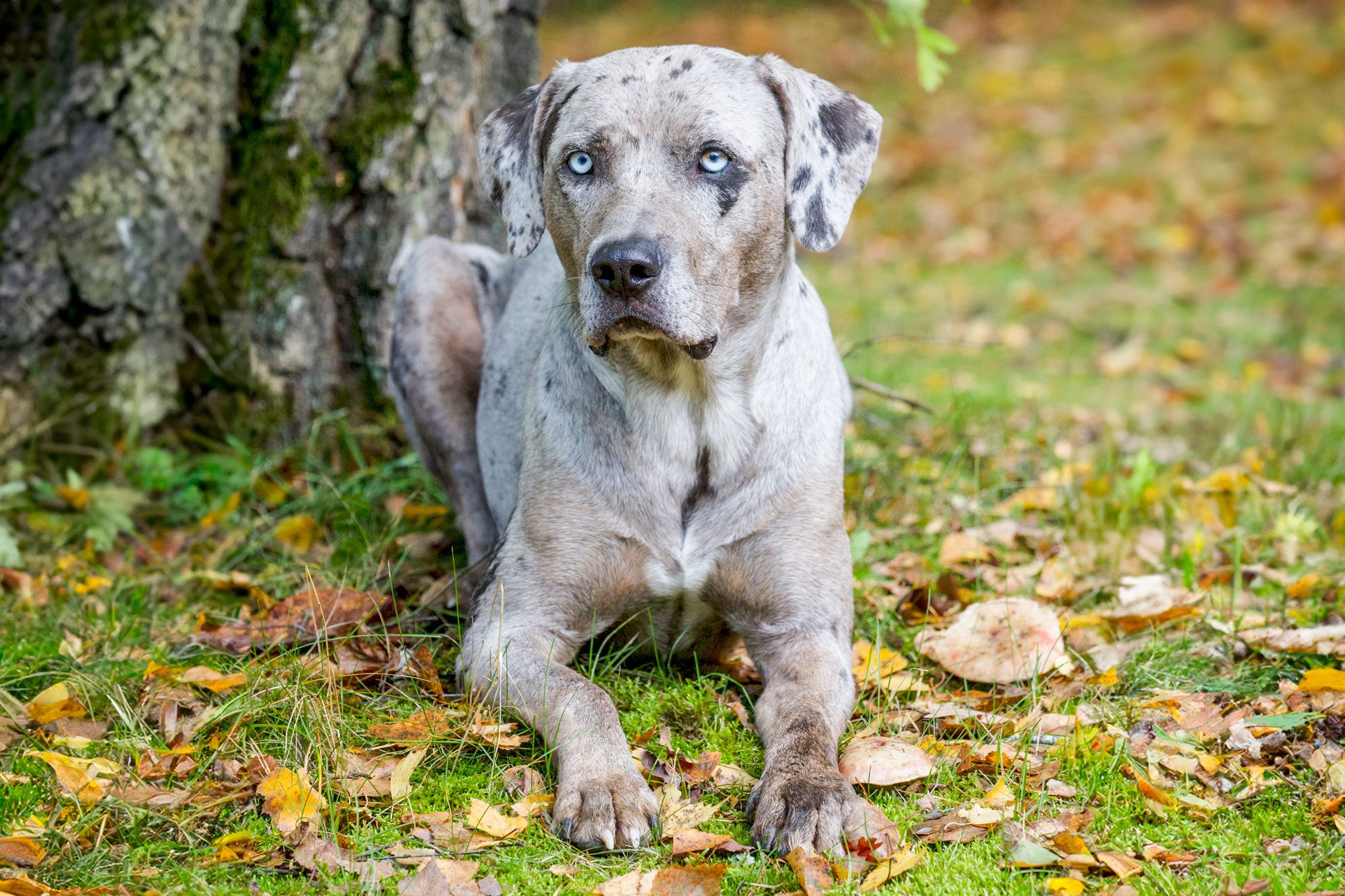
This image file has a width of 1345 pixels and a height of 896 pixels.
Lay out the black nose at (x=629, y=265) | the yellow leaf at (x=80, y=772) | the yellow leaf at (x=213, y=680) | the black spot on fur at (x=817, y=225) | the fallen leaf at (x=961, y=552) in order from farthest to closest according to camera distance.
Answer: the fallen leaf at (x=961, y=552) → the black spot on fur at (x=817, y=225) → the yellow leaf at (x=213, y=680) → the black nose at (x=629, y=265) → the yellow leaf at (x=80, y=772)

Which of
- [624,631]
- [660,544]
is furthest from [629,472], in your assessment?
[624,631]

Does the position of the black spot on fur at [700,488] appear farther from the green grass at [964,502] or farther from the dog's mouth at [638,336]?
the green grass at [964,502]

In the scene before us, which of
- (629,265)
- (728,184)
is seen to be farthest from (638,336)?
(728,184)

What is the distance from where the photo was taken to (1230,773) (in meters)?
3.03

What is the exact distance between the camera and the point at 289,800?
283 cm

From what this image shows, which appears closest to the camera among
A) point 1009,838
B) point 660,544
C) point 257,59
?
point 1009,838

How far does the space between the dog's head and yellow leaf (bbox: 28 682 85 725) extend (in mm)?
1642

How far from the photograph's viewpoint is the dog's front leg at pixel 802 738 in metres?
2.80

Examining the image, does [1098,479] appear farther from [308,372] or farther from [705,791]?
[308,372]

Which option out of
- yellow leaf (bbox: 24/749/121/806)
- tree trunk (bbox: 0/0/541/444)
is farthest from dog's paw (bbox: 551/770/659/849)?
tree trunk (bbox: 0/0/541/444)

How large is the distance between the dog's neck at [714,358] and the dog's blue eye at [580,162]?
49 centimetres

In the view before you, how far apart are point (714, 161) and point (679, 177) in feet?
0.36

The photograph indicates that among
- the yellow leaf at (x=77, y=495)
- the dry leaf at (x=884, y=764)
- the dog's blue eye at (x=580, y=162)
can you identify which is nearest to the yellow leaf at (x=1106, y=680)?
the dry leaf at (x=884, y=764)

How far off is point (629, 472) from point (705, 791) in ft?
3.12
